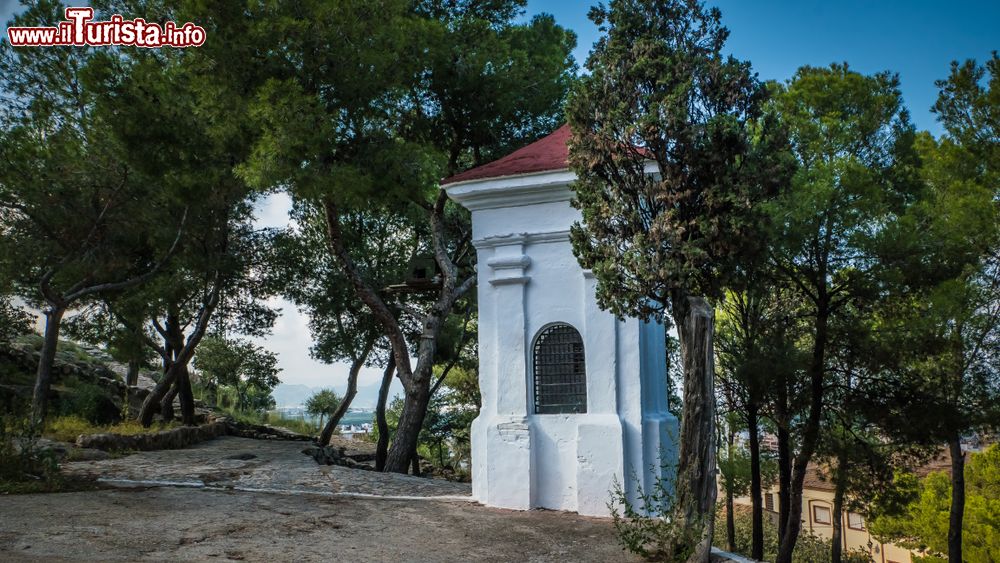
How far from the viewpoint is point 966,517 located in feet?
76.2

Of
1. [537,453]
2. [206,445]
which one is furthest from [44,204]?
[537,453]

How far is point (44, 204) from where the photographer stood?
47.4 feet

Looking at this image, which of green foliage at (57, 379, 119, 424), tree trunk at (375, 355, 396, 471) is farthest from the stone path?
tree trunk at (375, 355, 396, 471)

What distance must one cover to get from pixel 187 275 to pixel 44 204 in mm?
4126

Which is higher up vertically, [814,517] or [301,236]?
[301,236]

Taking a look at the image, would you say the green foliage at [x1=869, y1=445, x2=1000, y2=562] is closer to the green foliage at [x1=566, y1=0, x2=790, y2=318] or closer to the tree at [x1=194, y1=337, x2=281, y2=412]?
the green foliage at [x1=566, y1=0, x2=790, y2=318]

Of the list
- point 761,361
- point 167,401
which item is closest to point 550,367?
point 761,361

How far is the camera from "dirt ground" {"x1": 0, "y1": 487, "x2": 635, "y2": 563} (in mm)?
6023

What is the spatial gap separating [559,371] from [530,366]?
400mm

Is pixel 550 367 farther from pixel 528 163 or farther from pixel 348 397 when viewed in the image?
pixel 348 397

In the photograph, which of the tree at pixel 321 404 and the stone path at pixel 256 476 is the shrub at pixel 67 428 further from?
the tree at pixel 321 404

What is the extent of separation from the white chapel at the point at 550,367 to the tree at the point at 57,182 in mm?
8224

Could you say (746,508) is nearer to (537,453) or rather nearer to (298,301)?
(298,301)

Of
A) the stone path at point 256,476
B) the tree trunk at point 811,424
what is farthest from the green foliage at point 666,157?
the tree trunk at point 811,424
